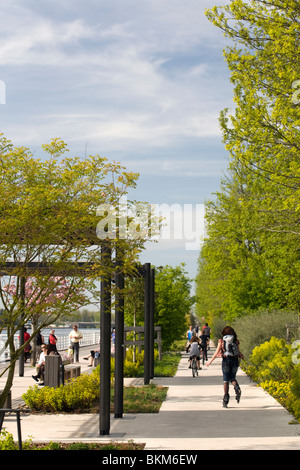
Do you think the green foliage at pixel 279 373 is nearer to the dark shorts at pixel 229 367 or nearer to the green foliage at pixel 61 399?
the dark shorts at pixel 229 367

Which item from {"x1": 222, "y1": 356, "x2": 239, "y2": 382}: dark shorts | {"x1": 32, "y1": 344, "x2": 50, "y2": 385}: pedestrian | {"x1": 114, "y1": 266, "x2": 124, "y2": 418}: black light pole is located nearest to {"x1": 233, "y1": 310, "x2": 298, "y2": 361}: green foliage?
{"x1": 32, "y1": 344, "x2": 50, "y2": 385}: pedestrian

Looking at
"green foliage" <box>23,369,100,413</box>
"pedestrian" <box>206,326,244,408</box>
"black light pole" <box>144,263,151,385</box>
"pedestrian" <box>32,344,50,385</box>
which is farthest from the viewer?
Answer: "pedestrian" <box>32,344,50,385</box>

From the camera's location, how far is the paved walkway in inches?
404

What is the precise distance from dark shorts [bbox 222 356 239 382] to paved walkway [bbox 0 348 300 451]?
638 mm

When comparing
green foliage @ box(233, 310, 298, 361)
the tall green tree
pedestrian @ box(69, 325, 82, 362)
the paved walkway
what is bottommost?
the paved walkway

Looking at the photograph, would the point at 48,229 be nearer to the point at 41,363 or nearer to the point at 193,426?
the point at 193,426

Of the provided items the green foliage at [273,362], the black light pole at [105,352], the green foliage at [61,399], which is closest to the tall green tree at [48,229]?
the black light pole at [105,352]

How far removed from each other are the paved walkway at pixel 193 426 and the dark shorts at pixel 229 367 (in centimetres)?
64

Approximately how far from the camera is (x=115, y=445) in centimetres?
1000

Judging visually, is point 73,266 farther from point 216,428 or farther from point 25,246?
point 216,428

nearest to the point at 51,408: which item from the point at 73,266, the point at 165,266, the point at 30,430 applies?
the point at 30,430

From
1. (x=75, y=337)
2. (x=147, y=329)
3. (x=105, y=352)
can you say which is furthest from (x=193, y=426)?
(x=75, y=337)

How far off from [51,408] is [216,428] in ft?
12.6

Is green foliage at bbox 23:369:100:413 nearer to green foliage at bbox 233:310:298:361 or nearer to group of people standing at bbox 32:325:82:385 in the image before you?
group of people standing at bbox 32:325:82:385
